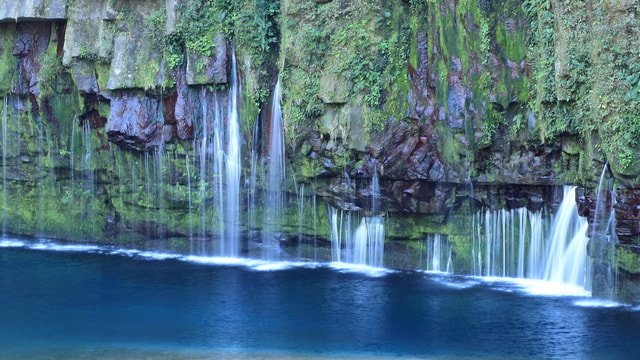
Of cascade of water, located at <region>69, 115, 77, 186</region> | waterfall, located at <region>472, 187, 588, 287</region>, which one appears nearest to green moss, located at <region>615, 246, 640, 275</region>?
waterfall, located at <region>472, 187, 588, 287</region>

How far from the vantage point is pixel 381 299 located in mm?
24734

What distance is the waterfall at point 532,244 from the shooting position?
2547 cm

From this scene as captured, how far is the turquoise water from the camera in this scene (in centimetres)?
2038

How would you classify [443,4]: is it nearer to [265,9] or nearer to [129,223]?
[265,9]

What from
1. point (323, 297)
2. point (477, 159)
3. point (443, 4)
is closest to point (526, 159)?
point (477, 159)

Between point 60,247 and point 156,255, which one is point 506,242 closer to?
point 156,255

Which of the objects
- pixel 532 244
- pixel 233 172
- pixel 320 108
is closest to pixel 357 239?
pixel 320 108

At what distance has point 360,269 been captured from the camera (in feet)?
94.1

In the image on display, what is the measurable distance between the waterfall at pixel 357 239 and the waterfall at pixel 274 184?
1944 millimetres

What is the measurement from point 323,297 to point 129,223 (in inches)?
432

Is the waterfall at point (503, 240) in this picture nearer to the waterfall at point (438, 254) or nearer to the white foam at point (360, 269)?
the waterfall at point (438, 254)

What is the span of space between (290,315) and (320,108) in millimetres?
7953

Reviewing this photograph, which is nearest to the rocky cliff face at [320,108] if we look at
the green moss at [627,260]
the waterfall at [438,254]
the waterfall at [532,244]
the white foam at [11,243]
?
the green moss at [627,260]

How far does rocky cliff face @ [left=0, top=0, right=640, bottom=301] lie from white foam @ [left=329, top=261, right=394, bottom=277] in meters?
1.25
